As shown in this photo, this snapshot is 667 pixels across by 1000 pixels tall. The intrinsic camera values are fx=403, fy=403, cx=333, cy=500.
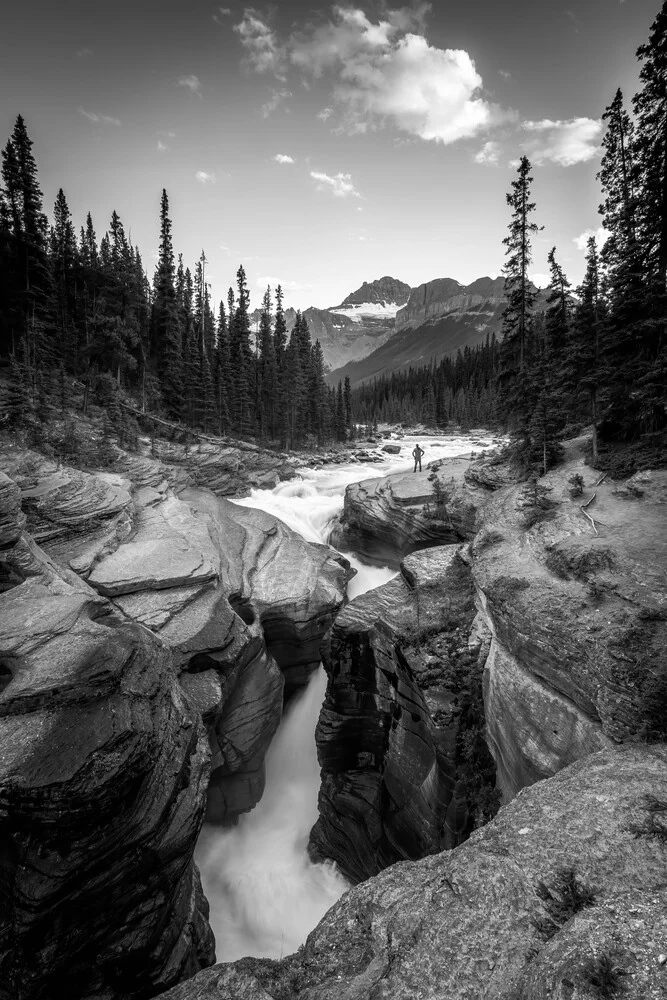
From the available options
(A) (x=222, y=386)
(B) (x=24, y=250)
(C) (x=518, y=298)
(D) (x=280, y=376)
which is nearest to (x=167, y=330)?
(A) (x=222, y=386)

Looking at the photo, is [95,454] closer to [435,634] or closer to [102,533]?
[102,533]

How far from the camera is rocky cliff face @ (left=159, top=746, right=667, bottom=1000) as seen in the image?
11.1 feet

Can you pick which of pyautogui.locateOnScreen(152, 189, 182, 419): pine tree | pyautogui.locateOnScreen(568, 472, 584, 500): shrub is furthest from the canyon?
pyautogui.locateOnScreen(152, 189, 182, 419): pine tree

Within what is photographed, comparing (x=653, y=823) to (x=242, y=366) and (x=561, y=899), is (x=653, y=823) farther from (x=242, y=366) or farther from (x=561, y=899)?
(x=242, y=366)

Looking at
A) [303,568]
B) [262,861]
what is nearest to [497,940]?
[262,861]

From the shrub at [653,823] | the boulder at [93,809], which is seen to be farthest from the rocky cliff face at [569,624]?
the boulder at [93,809]

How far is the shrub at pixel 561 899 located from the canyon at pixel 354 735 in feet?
0.22

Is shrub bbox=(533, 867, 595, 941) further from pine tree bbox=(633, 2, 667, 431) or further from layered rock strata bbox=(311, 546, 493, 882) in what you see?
pine tree bbox=(633, 2, 667, 431)

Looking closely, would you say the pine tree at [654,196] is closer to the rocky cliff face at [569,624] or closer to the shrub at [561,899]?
the rocky cliff face at [569,624]

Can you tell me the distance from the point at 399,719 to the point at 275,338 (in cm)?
5794

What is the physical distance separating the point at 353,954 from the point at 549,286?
1220 inches

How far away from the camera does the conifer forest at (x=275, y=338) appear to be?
14.5m

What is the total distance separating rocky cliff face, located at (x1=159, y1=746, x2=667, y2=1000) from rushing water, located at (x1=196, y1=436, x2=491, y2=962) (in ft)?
30.2

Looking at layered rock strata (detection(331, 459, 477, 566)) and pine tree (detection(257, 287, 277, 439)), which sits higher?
pine tree (detection(257, 287, 277, 439))
